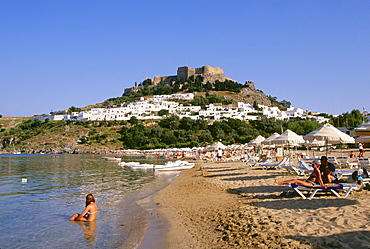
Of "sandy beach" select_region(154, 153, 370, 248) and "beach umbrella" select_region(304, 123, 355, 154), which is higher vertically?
"beach umbrella" select_region(304, 123, 355, 154)

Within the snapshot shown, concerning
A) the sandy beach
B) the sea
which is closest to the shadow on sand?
the sandy beach

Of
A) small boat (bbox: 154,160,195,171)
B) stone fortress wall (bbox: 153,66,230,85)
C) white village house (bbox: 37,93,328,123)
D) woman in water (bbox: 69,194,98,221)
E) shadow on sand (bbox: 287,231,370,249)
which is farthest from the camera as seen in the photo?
stone fortress wall (bbox: 153,66,230,85)

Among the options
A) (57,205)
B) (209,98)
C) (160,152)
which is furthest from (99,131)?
(57,205)

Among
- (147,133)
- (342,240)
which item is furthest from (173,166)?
(147,133)

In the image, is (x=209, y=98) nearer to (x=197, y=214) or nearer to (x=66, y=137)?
(x=66, y=137)

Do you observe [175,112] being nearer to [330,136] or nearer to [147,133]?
[147,133]

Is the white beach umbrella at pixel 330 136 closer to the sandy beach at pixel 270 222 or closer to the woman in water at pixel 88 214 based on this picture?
the sandy beach at pixel 270 222

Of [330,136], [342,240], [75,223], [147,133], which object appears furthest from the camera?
[147,133]

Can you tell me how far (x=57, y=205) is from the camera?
33.4 ft

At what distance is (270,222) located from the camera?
5.92 meters

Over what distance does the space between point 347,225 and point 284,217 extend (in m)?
1.20

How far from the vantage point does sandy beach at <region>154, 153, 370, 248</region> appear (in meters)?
4.80

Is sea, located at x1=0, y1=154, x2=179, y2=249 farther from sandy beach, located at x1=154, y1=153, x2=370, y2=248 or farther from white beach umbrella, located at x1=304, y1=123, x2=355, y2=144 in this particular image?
white beach umbrella, located at x1=304, y1=123, x2=355, y2=144

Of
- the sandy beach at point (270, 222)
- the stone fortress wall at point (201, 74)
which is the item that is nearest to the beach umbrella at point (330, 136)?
the sandy beach at point (270, 222)
